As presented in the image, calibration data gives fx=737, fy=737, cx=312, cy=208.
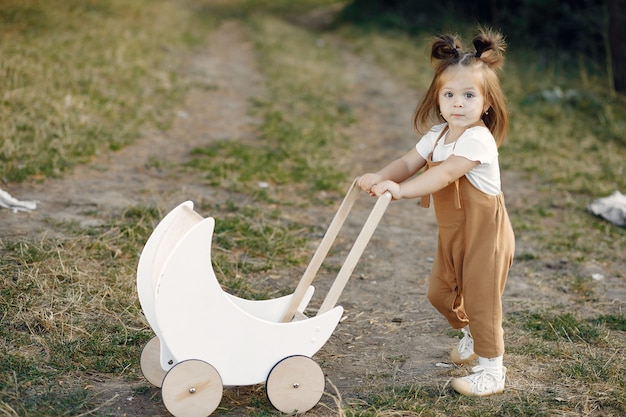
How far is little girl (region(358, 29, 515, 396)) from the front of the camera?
2.98 m

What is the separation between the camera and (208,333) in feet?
9.29

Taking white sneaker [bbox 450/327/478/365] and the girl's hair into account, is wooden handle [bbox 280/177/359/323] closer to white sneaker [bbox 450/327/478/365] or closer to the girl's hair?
the girl's hair

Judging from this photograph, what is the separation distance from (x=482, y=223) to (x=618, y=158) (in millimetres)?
5049

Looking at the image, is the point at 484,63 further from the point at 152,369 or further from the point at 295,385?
the point at 152,369

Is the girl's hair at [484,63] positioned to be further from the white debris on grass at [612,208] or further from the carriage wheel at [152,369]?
the white debris on grass at [612,208]

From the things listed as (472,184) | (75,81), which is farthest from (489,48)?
(75,81)

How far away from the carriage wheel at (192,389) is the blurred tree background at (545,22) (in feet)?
27.2

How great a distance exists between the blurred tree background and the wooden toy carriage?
25.2 ft

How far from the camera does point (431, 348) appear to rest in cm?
370

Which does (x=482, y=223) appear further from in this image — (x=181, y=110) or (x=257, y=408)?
(x=181, y=110)

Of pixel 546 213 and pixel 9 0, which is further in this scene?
pixel 9 0

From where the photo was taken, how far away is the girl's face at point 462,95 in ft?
9.87

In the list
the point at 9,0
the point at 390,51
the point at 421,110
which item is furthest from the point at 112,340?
the point at 390,51

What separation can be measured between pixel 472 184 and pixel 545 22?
11.7 m
